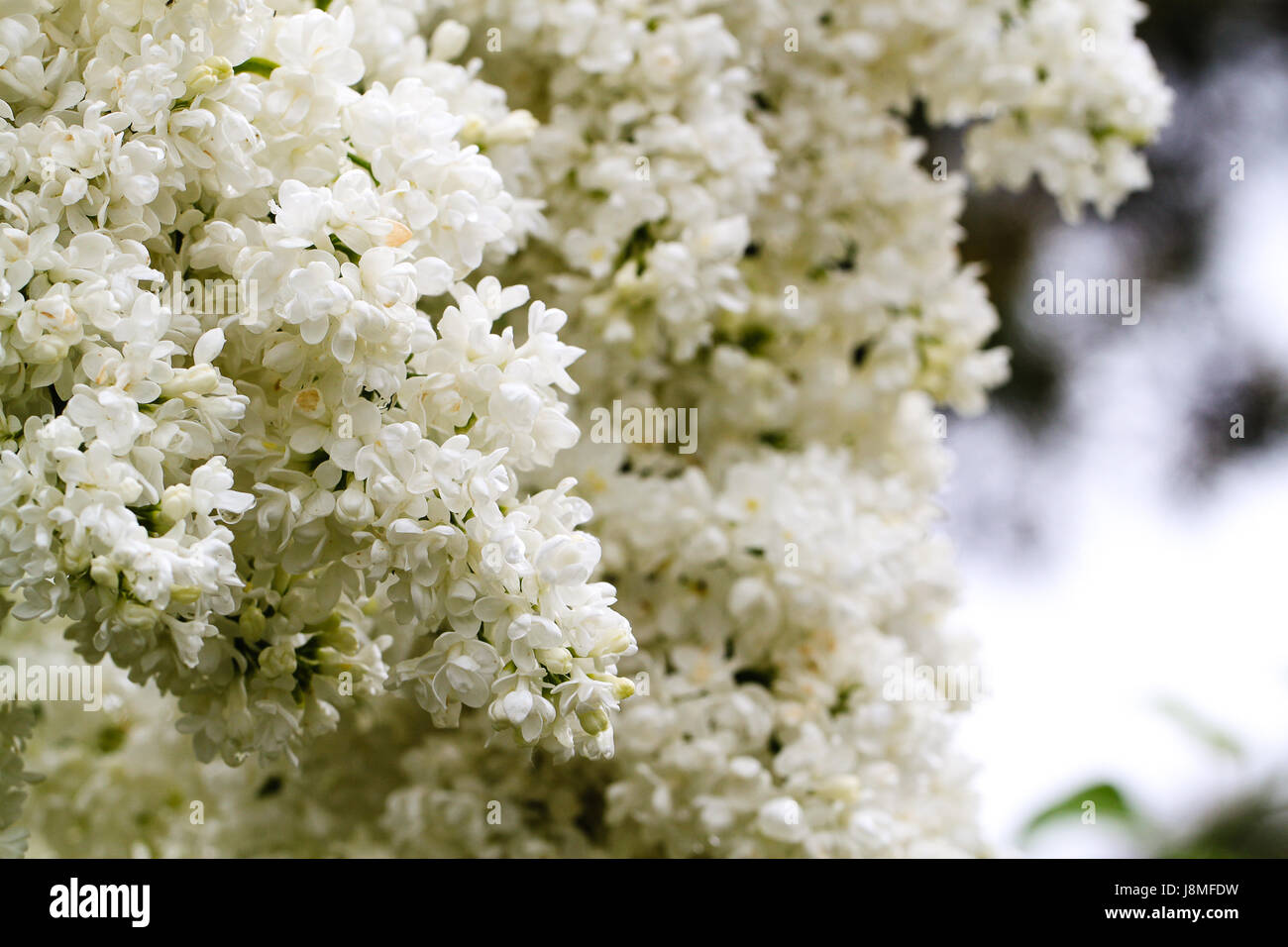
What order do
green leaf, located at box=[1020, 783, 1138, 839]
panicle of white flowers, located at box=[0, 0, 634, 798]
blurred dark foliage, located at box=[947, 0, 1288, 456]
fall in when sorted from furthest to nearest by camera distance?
blurred dark foliage, located at box=[947, 0, 1288, 456], green leaf, located at box=[1020, 783, 1138, 839], panicle of white flowers, located at box=[0, 0, 634, 798]

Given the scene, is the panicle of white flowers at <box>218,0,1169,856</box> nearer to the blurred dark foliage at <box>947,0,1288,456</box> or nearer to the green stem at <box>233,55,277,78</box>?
the green stem at <box>233,55,277,78</box>

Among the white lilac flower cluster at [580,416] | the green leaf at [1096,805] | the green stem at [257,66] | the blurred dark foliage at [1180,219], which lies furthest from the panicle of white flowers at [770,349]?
the blurred dark foliage at [1180,219]

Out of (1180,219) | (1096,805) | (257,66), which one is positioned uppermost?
(1180,219)

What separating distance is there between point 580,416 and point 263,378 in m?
0.37

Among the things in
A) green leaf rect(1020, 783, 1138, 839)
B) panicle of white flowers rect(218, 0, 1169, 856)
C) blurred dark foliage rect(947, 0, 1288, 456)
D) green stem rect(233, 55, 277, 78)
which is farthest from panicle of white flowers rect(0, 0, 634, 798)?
blurred dark foliage rect(947, 0, 1288, 456)

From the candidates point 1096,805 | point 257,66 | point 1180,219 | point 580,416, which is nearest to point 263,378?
point 257,66

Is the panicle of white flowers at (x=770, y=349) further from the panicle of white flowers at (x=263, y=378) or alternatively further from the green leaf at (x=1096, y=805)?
the green leaf at (x=1096, y=805)

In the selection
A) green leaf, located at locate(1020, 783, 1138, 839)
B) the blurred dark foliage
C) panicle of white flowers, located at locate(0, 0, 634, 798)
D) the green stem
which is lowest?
green leaf, located at locate(1020, 783, 1138, 839)

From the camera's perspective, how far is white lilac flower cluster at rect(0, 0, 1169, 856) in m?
0.59

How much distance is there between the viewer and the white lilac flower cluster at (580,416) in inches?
23.2

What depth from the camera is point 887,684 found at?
927mm

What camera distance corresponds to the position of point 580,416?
0.99 metres

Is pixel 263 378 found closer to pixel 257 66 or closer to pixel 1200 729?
pixel 257 66
